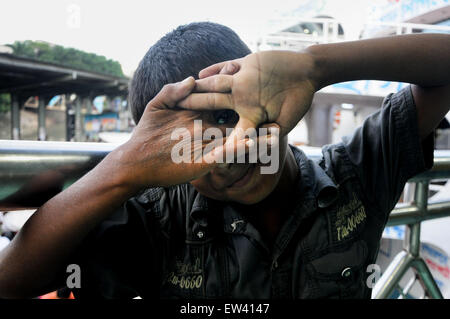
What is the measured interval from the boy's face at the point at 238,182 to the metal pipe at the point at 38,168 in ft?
0.65

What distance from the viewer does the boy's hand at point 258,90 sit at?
433mm

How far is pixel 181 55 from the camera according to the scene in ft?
1.98

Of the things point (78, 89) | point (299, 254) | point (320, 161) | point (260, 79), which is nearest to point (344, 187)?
point (320, 161)

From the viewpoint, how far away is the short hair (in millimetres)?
595

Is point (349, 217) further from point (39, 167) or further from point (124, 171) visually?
point (39, 167)

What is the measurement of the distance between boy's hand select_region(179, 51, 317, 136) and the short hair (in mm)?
152

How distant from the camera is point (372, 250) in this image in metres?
0.76

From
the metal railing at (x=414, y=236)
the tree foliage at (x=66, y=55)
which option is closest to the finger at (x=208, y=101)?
the metal railing at (x=414, y=236)

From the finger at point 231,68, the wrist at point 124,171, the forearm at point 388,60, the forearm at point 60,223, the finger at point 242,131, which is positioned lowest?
the forearm at point 60,223

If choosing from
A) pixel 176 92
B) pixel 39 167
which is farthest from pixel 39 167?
pixel 176 92

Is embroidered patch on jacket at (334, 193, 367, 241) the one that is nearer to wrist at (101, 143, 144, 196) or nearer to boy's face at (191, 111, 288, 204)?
boy's face at (191, 111, 288, 204)

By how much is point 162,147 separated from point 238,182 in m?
0.21

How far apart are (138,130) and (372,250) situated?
634 mm

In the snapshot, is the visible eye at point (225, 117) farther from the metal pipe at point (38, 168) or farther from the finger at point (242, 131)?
the metal pipe at point (38, 168)
